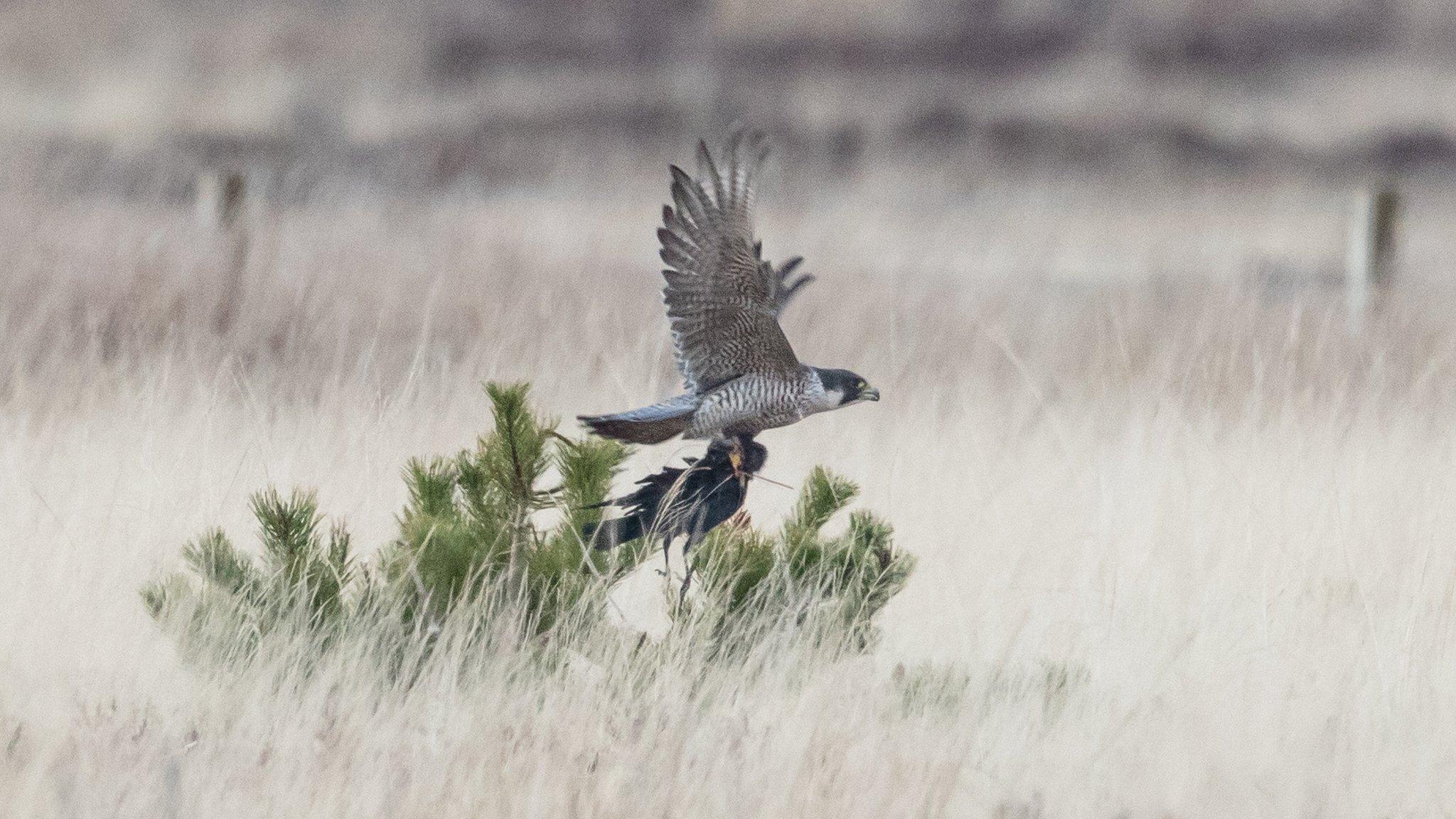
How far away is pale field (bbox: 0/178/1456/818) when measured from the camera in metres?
2.40

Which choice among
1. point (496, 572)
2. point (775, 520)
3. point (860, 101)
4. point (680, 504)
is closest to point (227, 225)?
point (775, 520)

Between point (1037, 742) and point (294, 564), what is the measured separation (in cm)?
136

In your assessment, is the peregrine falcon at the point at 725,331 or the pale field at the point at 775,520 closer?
the pale field at the point at 775,520

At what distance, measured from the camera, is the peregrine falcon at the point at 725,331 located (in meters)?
2.64

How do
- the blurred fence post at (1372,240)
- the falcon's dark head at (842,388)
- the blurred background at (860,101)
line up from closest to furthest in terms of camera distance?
the falcon's dark head at (842,388) → the blurred fence post at (1372,240) → the blurred background at (860,101)

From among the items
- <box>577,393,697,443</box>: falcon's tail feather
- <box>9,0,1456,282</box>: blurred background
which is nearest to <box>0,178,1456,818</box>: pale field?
<box>577,393,697,443</box>: falcon's tail feather

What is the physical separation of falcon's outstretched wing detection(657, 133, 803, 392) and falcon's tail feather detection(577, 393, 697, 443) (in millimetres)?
70

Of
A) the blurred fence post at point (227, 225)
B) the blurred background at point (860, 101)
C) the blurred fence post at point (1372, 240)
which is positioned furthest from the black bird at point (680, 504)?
the blurred background at point (860, 101)

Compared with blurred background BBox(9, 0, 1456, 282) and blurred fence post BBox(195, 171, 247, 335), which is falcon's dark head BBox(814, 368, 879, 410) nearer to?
blurred fence post BBox(195, 171, 247, 335)

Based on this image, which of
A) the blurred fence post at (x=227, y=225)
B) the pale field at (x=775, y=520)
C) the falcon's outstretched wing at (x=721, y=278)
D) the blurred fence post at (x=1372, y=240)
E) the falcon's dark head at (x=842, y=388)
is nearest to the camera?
the pale field at (x=775, y=520)

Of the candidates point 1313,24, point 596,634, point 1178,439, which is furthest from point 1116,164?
point 596,634

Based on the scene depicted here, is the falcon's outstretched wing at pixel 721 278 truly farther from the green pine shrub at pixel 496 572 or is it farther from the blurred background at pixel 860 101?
the blurred background at pixel 860 101

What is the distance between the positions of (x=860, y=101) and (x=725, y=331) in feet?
80.9

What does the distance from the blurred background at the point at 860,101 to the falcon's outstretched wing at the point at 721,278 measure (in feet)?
35.8
